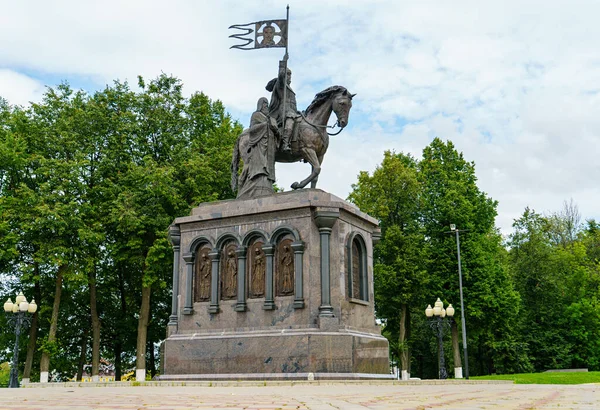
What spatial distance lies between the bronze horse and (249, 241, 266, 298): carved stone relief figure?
7.78 feet

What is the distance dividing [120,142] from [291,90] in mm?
16226

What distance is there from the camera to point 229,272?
56.5 ft

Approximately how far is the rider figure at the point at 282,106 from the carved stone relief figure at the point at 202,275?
12.6 feet

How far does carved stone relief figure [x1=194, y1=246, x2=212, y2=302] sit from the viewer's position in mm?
17438

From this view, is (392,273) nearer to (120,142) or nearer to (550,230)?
(120,142)

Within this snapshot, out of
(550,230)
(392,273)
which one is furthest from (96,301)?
(550,230)

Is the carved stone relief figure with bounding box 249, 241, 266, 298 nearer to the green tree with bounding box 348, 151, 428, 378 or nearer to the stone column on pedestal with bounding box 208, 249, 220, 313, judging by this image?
the stone column on pedestal with bounding box 208, 249, 220, 313

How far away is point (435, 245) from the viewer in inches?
1469

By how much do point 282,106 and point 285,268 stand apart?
5.10 metres

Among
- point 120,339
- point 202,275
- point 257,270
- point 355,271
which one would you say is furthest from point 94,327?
point 355,271

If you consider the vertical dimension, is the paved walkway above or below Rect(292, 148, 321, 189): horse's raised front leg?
below

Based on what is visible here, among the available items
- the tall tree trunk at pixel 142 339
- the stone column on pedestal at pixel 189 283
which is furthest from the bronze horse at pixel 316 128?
the tall tree trunk at pixel 142 339

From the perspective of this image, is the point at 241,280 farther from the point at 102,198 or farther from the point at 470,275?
the point at 470,275

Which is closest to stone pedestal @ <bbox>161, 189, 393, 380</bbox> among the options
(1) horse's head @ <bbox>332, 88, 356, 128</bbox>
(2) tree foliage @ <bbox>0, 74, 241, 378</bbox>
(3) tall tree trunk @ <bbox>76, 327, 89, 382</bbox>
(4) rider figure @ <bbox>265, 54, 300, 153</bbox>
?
(4) rider figure @ <bbox>265, 54, 300, 153</bbox>
